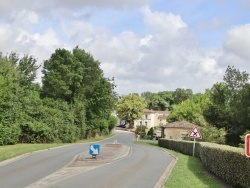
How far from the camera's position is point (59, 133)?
54375mm

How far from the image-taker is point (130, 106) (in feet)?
434

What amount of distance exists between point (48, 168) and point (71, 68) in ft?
146

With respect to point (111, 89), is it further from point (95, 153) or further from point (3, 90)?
point (95, 153)

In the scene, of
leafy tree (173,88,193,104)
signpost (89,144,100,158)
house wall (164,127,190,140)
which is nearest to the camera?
signpost (89,144,100,158)

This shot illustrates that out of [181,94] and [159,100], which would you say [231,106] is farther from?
[159,100]

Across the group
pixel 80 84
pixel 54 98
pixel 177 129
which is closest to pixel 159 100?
pixel 177 129

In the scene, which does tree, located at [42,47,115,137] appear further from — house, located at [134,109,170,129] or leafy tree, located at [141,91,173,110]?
leafy tree, located at [141,91,173,110]

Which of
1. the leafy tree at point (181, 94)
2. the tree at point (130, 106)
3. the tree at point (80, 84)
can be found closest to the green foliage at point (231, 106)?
the tree at point (80, 84)

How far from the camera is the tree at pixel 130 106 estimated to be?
132m

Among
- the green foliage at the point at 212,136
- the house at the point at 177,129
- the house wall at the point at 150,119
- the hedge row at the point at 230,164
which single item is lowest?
the hedge row at the point at 230,164

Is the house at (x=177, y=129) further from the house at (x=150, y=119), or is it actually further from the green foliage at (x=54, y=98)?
the house at (x=150, y=119)

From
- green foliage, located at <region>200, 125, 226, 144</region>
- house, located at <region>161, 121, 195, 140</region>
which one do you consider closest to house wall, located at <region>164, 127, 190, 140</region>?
house, located at <region>161, 121, 195, 140</region>

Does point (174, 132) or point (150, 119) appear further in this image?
point (150, 119)

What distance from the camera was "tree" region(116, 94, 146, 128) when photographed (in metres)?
132
